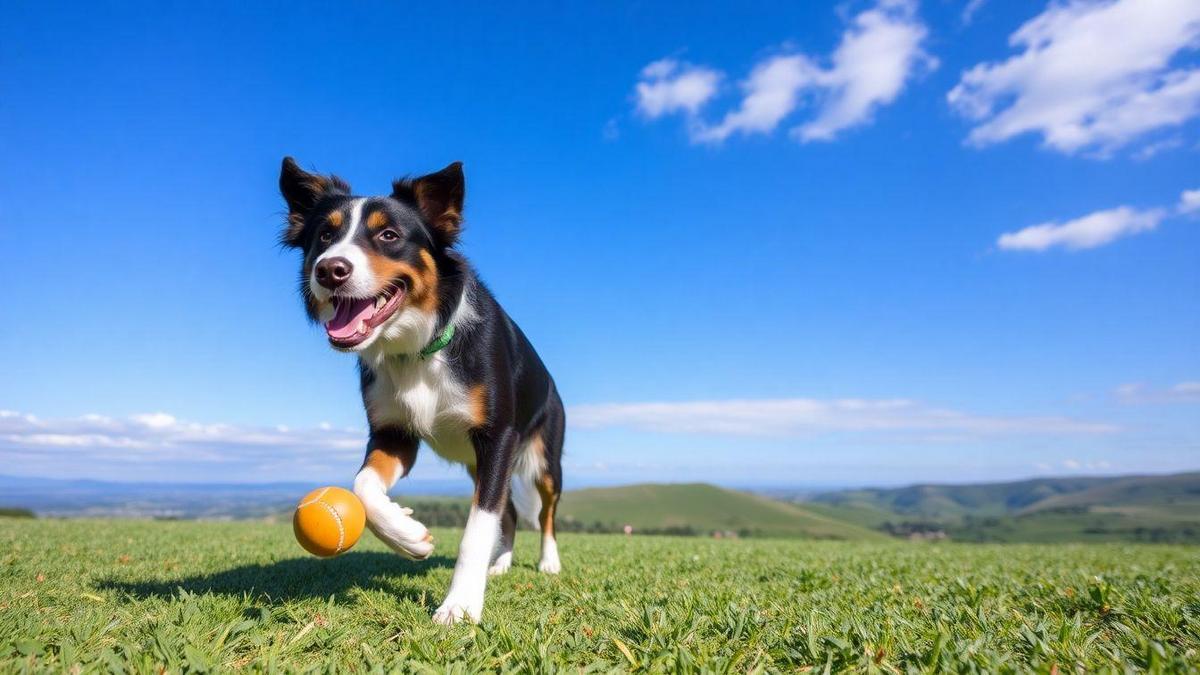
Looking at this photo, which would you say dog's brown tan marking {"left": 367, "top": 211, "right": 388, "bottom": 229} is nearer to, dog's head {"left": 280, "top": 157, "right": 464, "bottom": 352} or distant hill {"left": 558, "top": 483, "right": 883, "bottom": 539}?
dog's head {"left": 280, "top": 157, "right": 464, "bottom": 352}

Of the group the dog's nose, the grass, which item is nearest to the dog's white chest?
the dog's nose

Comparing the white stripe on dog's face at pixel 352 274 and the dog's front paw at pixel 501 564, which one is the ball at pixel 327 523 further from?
the dog's front paw at pixel 501 564

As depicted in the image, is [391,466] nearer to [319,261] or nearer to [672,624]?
[319,261]

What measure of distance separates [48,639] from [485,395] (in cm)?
258

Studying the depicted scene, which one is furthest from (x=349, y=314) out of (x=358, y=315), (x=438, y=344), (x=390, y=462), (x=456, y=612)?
(x=456, y=612)

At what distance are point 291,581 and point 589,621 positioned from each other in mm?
2688

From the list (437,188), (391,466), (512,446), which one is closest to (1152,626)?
(512,446)

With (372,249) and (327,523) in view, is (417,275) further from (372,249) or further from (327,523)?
(327,523)

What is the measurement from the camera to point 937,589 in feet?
16.5

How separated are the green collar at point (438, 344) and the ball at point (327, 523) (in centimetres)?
105

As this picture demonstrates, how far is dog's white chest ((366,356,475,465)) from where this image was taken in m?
4.64

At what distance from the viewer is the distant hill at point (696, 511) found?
358 ft

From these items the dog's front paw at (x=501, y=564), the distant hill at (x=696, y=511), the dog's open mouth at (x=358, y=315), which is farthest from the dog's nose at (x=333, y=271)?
the distant hill at (x=696, y=511)

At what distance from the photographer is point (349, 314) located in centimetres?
430
